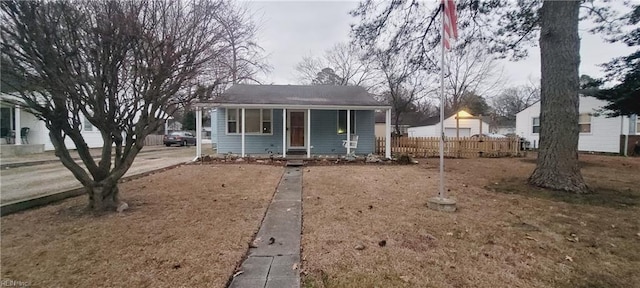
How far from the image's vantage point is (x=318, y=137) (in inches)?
576

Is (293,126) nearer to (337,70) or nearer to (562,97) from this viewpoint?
(562,97)

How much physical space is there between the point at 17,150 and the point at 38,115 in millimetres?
13889

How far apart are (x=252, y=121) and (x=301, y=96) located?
2.71 metres

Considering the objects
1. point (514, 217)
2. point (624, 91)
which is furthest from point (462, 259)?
point (624, 91)

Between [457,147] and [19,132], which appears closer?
[19,132]

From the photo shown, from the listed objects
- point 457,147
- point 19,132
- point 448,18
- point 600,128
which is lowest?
point 457,147

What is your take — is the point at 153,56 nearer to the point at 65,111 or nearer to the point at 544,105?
the point at 65,111

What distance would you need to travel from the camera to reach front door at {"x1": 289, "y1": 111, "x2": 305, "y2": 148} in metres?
14.6

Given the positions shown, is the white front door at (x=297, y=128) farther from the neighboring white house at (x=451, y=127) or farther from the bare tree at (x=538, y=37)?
the neighboring white house at (x=451, y=127)

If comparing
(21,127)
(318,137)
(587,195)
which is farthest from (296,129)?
(21,127)

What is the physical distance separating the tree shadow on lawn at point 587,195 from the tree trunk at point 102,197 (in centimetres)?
766

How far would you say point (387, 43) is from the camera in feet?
33.3

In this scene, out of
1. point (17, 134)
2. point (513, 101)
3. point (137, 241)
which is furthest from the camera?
point (513, 101)

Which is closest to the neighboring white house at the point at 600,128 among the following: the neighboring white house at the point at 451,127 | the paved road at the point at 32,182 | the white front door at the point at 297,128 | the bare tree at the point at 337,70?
the neighboring white house at the point at 451,127
